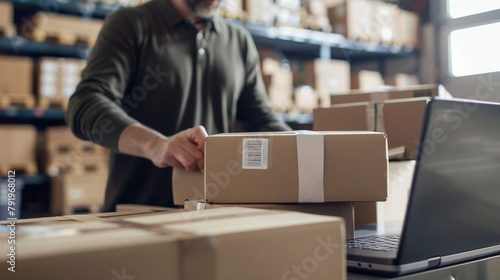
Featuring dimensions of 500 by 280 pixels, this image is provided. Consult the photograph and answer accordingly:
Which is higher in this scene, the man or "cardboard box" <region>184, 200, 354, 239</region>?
the man

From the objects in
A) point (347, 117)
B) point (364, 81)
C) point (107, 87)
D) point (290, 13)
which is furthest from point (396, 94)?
point (364, 81)

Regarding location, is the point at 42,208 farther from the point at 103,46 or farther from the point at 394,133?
the point at 394,133

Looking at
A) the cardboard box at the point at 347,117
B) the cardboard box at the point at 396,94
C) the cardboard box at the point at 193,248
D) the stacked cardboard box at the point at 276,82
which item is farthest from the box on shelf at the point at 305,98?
the cardboard box at the point at 193,248

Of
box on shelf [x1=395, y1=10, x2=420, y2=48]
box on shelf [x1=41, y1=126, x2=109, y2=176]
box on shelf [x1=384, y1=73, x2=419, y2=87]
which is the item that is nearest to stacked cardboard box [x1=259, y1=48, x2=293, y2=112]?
box on shelf [x1=384, y1=73, x2=419, y2=87]

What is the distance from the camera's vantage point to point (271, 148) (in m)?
1.03

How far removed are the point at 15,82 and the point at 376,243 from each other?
2.87m

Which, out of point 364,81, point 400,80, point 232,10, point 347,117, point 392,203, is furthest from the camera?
point 400,80

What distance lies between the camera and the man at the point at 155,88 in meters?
1.61

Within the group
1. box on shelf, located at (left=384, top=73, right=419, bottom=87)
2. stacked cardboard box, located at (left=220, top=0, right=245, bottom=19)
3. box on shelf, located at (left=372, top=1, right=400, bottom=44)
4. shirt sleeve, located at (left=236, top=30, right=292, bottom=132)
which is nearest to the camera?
shirt sleeve, located at (left=236, top=30, right=292, bottom=132)

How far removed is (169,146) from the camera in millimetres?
1300

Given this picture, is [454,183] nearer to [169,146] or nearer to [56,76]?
[169,146]

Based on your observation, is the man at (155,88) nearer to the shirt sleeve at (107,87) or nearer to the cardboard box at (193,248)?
the shirt sleeve at (107,87)

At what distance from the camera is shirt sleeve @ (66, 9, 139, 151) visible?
1548mm

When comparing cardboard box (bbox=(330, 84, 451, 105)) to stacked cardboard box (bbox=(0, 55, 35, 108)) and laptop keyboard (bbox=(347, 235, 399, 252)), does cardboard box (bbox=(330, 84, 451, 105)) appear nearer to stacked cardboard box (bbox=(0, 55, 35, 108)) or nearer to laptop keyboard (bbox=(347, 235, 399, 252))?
laptop keyboard (bbox=(347, 235, 399, 252))
